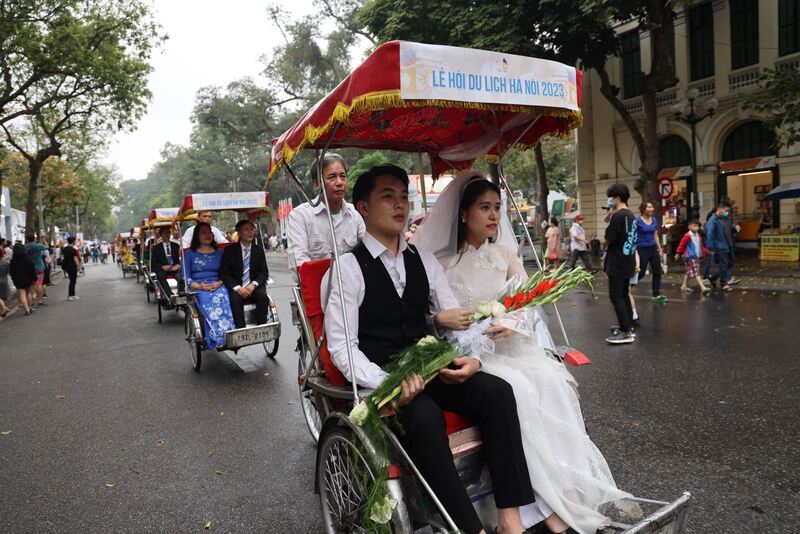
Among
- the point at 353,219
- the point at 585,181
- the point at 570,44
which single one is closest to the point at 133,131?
the point at 570,44

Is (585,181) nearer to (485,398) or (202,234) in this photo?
(202,234)

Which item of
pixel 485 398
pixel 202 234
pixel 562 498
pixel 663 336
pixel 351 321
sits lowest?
pixel 663 336

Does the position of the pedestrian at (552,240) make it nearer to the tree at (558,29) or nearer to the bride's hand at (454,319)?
the tree at (558,29)

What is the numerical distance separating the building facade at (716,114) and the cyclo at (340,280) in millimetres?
15386

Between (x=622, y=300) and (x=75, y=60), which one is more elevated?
(x=75, y=60)

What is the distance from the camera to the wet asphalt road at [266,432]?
3342 mm

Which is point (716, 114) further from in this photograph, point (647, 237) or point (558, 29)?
point (647, 237)

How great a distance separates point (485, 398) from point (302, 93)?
121 feet

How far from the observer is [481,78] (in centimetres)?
258

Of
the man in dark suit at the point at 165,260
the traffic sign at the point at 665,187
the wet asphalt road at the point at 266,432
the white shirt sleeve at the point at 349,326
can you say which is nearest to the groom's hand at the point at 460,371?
the white shirt sleeve at the point at 349,326

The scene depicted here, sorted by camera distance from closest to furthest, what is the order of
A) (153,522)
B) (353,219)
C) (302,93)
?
(153,522)
(353,219)
(302,93)

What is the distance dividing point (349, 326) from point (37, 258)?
17.9 m

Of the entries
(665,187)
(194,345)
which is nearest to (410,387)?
(194,345)

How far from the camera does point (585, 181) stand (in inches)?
953
